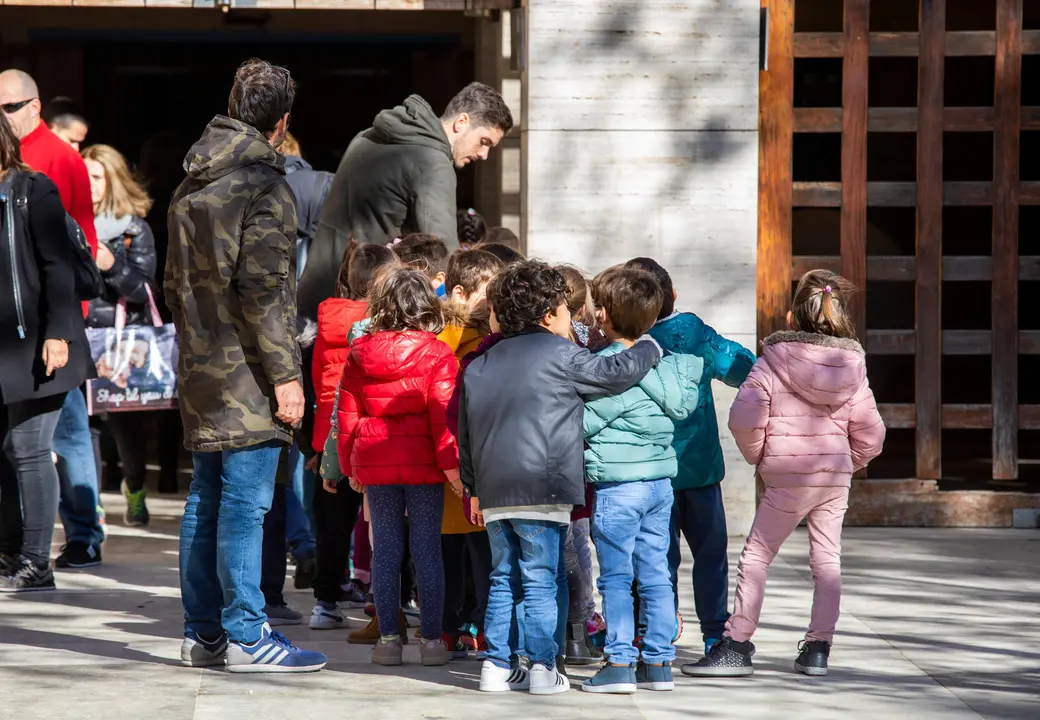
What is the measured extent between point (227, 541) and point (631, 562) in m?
1.32

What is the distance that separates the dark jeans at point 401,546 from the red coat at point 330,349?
601 millimetres

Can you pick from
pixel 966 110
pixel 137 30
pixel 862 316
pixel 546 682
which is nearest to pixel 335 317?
pixel 546 682

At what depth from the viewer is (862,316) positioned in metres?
8.48

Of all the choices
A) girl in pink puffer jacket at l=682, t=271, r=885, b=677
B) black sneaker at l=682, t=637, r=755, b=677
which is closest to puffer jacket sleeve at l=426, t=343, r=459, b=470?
girl in pink puffer jacket at l=682, t=271, r=885, b=677

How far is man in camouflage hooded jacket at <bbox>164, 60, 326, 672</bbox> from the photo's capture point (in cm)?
513

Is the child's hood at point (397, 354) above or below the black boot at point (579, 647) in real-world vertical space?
above

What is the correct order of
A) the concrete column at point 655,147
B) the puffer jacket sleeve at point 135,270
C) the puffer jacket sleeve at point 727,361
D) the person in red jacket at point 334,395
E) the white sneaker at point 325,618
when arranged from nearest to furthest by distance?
the puffer jacket sleeve at point 727,361, the person in red jacket at point 334,395, the white sneaker at point 325,618, the concrete column at point 655,147, the puffer jacket sleeve at point 135,270

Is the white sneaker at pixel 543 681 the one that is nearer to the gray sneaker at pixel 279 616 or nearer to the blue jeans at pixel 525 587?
the blue jeans at pixel 525 587

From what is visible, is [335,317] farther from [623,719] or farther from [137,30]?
[137,30]

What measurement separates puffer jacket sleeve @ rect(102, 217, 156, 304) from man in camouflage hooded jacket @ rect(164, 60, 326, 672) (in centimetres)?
313

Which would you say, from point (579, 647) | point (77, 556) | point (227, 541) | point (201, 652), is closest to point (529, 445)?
point (579, 647)

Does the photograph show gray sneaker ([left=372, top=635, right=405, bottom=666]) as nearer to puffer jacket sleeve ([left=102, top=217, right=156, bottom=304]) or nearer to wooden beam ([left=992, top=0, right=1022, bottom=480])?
puffer jacket sleeve ([left=102, top=217, right=156, bottom=304])

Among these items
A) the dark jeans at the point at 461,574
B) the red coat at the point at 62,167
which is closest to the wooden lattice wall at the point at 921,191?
the dark jeans at the point at 461,574

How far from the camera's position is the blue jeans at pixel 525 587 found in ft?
16.3
